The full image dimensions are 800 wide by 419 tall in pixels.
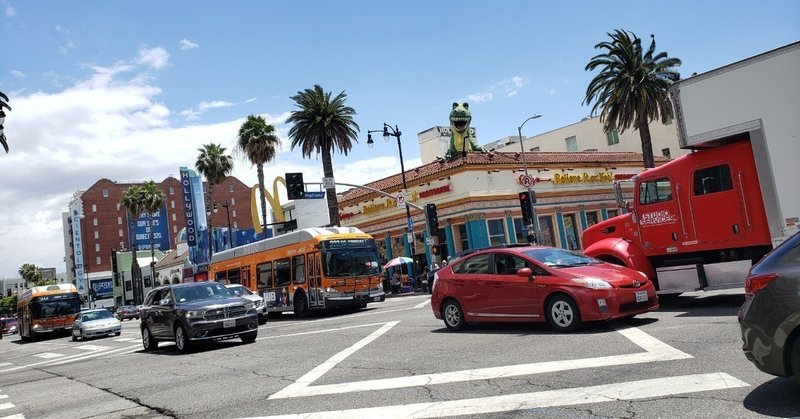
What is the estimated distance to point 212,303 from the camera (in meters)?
13.6

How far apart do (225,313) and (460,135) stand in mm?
30662

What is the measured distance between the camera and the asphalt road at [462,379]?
5.68 m

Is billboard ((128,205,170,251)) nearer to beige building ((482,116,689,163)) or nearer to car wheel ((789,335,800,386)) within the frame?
beige building ((482,116,689,163))

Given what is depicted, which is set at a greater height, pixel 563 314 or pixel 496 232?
pixel 496 232

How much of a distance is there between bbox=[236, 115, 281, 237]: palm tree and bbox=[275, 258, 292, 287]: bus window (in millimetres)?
21168

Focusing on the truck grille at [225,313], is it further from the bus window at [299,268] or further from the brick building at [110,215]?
the brick building at [110,215]

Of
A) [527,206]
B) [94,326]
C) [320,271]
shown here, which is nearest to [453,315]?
[320,271]

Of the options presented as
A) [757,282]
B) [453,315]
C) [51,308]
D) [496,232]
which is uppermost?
[496,232]

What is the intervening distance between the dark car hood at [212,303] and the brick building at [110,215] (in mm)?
92930

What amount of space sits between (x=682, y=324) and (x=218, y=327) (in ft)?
30.4

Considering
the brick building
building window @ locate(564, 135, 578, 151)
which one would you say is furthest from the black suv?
the brick building

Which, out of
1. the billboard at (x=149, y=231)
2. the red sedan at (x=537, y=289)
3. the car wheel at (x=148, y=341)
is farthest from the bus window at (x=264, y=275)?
the billboard at (x=149, y=231)

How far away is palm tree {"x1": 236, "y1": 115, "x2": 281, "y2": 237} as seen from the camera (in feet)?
149

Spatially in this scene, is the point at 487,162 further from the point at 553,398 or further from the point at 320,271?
the point at 553,398
